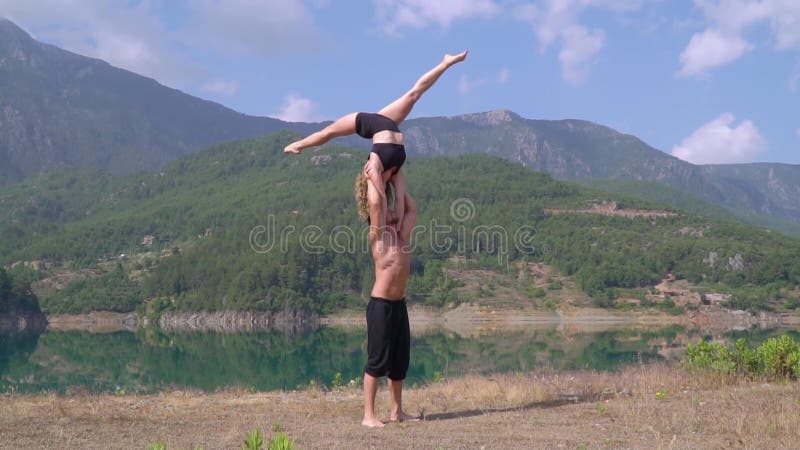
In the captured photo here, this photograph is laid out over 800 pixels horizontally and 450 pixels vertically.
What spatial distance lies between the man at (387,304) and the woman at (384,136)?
0.47 feet

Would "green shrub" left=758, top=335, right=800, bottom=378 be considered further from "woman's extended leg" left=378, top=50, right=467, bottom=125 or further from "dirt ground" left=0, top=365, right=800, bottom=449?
"woman's extended leg" left=378, top=50, right=467, bottom=125

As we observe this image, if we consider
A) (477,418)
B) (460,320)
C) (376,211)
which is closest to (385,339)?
(477,418)

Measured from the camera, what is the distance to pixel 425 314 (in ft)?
265

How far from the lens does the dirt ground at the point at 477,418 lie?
22.4 ft

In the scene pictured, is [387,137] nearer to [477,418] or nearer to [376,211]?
[376,211]

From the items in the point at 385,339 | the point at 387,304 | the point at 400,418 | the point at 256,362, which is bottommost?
the point at 256,362

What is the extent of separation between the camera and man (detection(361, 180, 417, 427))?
8312 mm

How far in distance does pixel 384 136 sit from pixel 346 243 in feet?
309

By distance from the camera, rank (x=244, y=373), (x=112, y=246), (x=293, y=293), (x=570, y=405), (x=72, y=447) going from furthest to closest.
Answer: (x=112, y=246) → (x=293, y=293) → (x=244, y=373) → (x=570, y=405) → (x=72, y=447)

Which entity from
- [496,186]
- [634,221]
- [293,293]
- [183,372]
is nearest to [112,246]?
[293,293]

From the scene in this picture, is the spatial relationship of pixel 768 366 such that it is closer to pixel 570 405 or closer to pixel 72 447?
pixel 570 405

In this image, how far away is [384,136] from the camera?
8625 millimetres

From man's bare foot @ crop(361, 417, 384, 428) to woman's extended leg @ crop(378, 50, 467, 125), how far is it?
10.8ft

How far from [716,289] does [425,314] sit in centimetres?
2968
